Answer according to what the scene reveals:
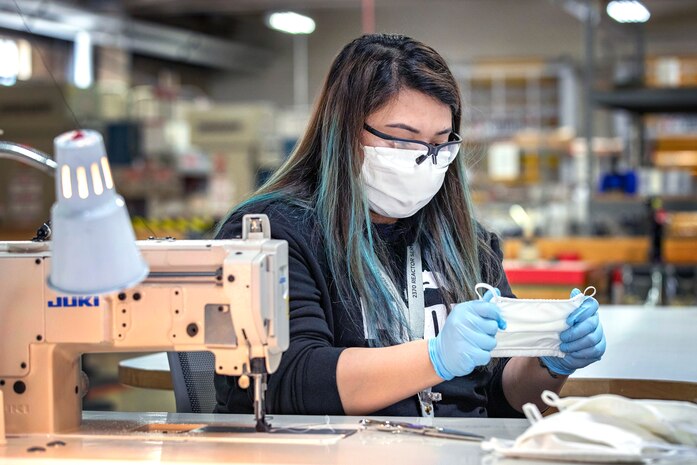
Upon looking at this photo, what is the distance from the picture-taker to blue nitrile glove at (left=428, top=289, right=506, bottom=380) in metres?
1.74

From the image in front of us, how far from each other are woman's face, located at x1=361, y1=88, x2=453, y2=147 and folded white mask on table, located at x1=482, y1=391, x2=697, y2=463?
750mm

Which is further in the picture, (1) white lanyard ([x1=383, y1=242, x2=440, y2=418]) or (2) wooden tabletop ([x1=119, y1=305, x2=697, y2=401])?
(2) wooden tabletop ([x1=119, y1=305, x2=697, y2=401])

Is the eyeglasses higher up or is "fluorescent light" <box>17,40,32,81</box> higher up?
"fluorescent light" <box>17,40,32,81</box>

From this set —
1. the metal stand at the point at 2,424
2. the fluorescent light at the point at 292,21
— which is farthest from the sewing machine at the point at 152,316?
the fluorescent light at the point at 292,21

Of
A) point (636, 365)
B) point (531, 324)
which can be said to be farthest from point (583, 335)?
point (636, 365)

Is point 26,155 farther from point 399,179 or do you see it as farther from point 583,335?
point 583,335

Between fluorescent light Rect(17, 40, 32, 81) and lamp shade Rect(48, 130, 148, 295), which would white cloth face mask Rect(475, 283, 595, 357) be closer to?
lamp shade Rect(48, 130, 148, 295)

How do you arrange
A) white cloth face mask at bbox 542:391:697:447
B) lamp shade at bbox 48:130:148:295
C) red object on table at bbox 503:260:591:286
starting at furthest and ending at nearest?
1. red object on table at bbox 503:260:591:286
2. white cloth face mask at bbox 542:391:697:447
3. lamp shade at bbox 48:130:148:295

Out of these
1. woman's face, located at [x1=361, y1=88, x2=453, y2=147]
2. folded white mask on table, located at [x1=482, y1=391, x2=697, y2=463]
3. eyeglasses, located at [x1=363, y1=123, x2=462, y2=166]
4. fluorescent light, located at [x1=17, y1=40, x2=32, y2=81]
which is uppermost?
fluorescent light, located at [x1=17, y1=40, x2=32, y2=81]

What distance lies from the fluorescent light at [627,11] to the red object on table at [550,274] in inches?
101

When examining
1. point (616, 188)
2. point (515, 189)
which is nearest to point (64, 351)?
point (616, 188)

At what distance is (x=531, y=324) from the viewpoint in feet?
6.13

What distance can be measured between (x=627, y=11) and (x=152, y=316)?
21.2ft

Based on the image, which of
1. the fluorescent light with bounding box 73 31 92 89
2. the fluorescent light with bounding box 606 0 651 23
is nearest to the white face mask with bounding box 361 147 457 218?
the fluorescent light with bounding box 606 0 651 23
